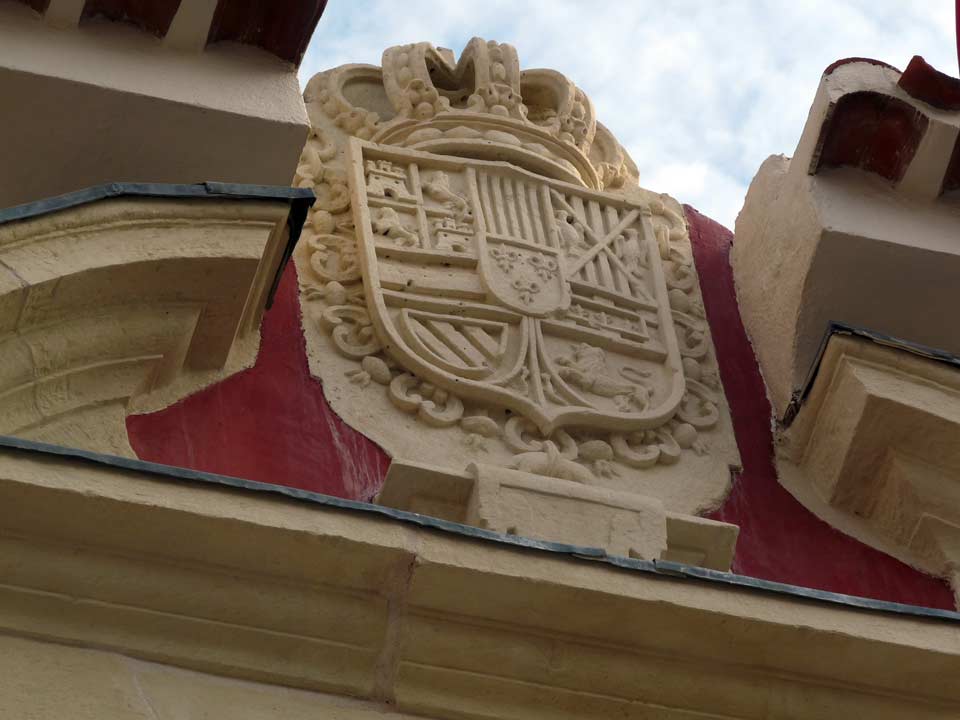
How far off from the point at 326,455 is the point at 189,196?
0.64 m

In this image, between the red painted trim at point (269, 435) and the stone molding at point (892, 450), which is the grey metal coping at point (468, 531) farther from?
the stone molding at point (892, 450)

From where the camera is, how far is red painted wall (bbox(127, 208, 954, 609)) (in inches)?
149

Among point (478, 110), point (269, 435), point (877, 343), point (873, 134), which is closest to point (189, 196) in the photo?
point (269, 435)

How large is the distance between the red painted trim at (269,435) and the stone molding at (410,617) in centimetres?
68

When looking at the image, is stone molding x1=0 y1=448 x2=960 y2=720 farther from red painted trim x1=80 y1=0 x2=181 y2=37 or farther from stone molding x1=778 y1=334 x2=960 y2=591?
red painted trim x1=80 y1=0 x2=181 y2=37

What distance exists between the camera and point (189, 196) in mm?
3832

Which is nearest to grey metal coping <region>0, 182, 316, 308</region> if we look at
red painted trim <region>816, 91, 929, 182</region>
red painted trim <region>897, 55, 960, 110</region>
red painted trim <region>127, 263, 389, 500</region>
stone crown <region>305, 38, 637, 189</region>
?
red painted trim <region>127, 263, 389, 500</region>

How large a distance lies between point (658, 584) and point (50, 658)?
3.46ft

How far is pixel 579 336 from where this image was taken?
442 cm

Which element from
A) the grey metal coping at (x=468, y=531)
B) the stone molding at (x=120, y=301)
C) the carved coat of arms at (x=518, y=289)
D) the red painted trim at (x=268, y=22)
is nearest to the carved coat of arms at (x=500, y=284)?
the carved coat of arms at (x=518, y=289)

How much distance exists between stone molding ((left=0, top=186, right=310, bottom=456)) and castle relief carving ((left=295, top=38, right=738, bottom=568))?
37 cm

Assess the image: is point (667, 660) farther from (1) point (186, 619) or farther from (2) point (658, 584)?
(1) point (186, 619)

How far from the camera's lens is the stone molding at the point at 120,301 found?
11.5ft

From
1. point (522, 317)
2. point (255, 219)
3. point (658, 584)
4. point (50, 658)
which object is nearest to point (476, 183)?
point (522, 317)
